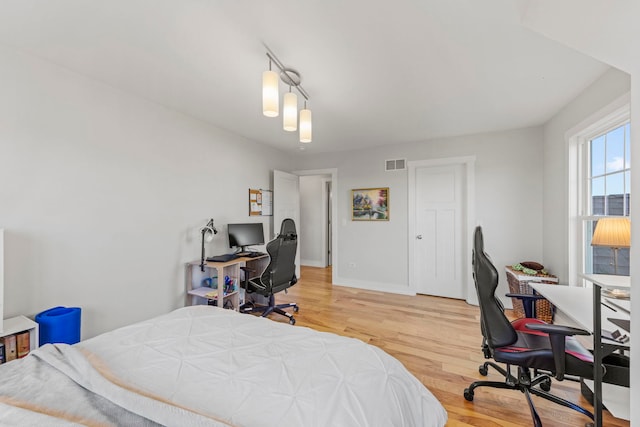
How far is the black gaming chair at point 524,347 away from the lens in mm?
1339

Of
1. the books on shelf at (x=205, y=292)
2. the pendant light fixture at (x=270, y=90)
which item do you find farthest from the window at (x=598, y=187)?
the books on shelf at (x=205, y=292)

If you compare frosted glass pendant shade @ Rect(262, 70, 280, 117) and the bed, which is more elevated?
frosted glass pendant shade @ Rect(262, 70, 280, 117)

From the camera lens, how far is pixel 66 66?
77.9 inches

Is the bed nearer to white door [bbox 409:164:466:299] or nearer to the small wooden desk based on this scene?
the small wooden desk

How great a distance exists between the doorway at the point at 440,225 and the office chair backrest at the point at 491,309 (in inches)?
90.3

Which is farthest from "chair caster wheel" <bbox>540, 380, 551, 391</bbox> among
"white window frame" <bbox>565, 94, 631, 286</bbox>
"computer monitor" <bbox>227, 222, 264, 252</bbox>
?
"computer monitor" <bbox>227, 222, 264, 252</bbox>

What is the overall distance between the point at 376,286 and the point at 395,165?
204cm

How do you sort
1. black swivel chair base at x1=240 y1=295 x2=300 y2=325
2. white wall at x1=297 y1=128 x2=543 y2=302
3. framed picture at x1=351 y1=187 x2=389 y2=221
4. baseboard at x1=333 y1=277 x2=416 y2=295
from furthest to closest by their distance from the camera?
framed picture at x1=351 y1=187 x2=389 y2=221 < baseboard at x1=333 y1=277 x2=416 y2=295 < white wall at x1=297 y1=128 x2=543 y2=302 < black swivel chair base at x1=240 y1=295 x2=300 y2=325

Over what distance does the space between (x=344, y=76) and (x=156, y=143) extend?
203 cm

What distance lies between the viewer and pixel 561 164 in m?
2.72

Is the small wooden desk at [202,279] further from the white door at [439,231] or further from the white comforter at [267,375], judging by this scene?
the white door at [439,231]

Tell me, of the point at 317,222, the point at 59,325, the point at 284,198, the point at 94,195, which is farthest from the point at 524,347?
the point at 317,222

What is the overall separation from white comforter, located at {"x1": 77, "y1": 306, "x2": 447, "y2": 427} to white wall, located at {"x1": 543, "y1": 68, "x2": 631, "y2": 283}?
8.57 ft

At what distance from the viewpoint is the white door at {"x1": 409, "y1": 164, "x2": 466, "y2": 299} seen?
3.71 m
